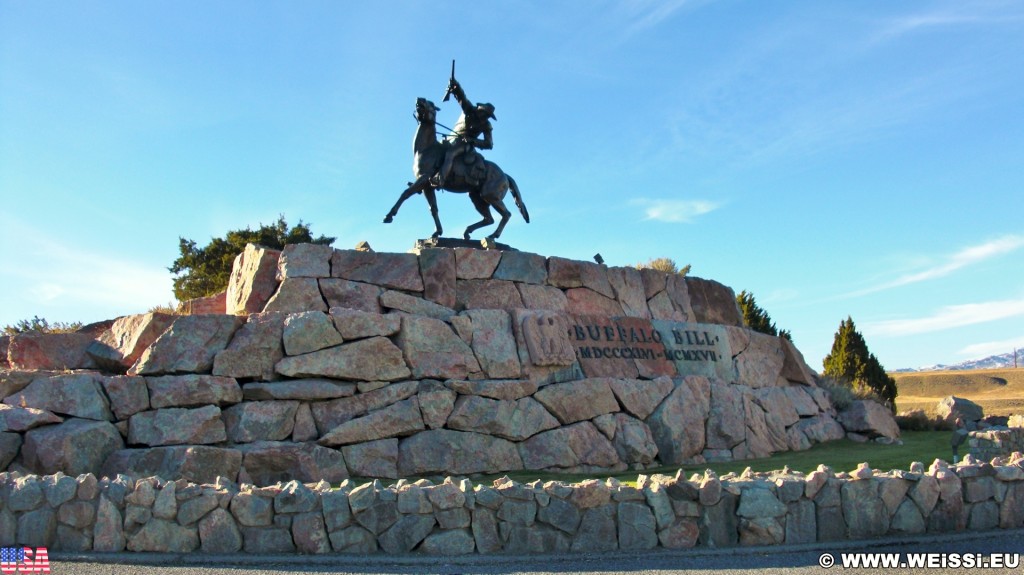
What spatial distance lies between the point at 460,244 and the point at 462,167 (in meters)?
1.29

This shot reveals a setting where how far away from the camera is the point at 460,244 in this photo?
14.1 metres

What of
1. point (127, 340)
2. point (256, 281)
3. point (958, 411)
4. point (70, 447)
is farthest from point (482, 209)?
point (958, 411)

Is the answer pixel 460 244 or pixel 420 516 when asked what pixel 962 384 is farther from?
pixel 420 516

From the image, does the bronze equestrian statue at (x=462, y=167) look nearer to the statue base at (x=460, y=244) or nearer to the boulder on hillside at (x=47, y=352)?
the statue base at (x=460, y=244)

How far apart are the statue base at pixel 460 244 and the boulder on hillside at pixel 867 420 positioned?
7.61 m

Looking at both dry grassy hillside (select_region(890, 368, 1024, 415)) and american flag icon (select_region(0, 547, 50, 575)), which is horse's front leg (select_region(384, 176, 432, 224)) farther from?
dry grassy hillside (select_region(890, 368, 1024, 415))

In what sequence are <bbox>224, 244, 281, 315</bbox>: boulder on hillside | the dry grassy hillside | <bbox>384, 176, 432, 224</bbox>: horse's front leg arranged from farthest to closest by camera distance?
1. the dry grassy hillside
2. <bbox>384, 176, 432, 224</bbox>: horse's front leg
3. <bbox>224, 244, 281, 315</bbox>: boulder on hillside

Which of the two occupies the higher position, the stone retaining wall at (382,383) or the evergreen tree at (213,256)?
the evergreen tree at (213,256)

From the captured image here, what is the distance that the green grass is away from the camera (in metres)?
11.1

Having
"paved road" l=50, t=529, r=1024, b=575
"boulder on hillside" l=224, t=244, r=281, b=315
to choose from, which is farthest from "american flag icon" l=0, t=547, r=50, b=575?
"boulder on hillside" l=224, t=244, r=281, b=315

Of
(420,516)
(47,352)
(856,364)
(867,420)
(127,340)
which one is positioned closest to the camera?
(420,516)

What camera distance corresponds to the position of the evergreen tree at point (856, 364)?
22.0m

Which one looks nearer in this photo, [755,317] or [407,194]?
[407,194]

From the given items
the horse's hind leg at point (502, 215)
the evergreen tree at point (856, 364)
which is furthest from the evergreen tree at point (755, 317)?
the horse's hind leg at point (502, 215)
